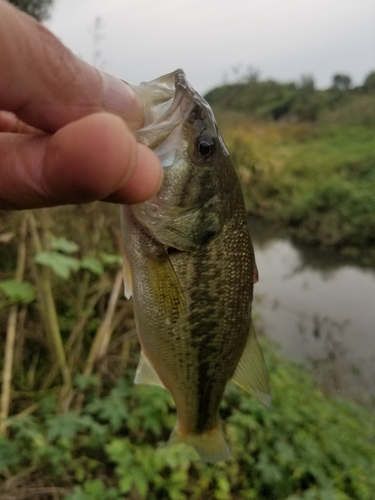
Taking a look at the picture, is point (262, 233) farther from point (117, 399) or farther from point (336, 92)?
point (336, 92)

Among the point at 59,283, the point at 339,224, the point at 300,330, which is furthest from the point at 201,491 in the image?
the point at 339,224

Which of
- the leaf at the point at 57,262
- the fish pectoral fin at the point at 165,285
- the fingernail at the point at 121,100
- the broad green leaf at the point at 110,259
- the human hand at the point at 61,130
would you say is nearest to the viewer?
the human hand at the point at 61,130

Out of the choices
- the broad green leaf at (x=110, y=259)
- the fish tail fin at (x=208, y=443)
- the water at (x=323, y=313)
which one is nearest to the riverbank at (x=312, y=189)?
the water at (x=323, y=313)

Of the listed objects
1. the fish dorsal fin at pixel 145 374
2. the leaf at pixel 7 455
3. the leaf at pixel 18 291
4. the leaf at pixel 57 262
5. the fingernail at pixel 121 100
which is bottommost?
the leaf at pixel 7 455

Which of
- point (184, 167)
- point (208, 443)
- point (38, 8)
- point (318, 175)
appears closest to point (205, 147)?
point (184, 167)

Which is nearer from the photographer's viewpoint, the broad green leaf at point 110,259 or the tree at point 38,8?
the broad green leaf at point 110,259

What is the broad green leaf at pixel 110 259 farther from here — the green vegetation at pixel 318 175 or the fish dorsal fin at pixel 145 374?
the green vegetation at pixel 318 175

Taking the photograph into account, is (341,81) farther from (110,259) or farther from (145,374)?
(145,374)

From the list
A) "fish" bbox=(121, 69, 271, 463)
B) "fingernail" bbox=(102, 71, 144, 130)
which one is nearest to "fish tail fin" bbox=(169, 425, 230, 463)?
"fish" bbox=(121, 69, 271, 463)
